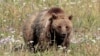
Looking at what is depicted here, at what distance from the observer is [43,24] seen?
864 centimetres

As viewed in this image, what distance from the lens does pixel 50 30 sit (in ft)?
27.8

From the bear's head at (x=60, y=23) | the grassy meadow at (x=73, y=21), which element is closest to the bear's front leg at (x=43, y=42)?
the bear's head at (x=60, y=23)

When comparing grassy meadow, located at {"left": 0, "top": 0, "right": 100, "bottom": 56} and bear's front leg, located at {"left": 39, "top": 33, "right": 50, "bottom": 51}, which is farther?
bear's front leg, located at {"left": 39, "top": 33, "right": 50, "bottom": 51}

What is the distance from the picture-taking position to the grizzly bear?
822 cm

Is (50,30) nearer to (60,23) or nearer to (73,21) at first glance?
(60,23)

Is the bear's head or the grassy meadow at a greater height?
the bear's head

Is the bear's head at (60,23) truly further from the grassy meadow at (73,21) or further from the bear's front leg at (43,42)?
the grassy meadow at (73,21)

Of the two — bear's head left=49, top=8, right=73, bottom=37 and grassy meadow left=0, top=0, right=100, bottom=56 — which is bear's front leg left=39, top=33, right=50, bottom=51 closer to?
bear's head left=49, top=8, right=73, bottom=37

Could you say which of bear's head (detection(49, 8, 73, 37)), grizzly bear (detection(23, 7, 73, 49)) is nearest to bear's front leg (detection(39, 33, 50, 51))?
grizzly bear (detection(23, 7, 73, 49))

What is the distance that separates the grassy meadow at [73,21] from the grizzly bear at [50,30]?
24 centimetres

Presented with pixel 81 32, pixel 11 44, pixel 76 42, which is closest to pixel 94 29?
pixel 81 32

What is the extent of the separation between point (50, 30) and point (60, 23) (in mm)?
299

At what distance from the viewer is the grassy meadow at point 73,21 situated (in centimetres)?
781

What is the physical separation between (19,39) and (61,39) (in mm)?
1398
